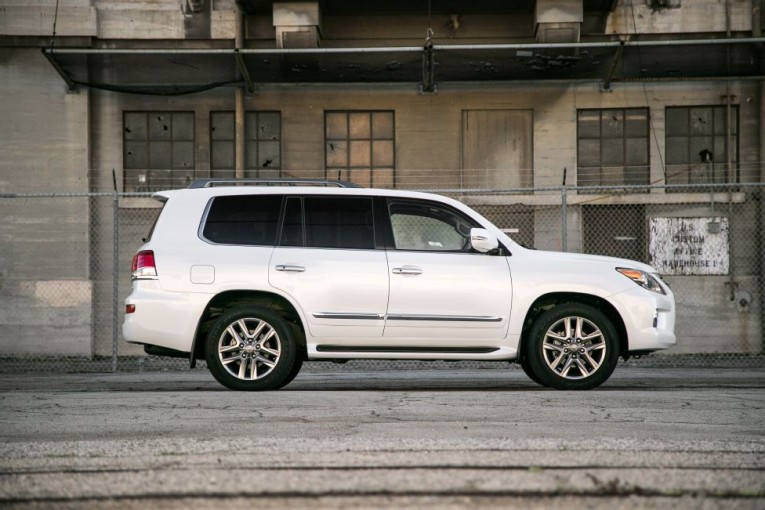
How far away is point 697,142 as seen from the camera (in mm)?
19766

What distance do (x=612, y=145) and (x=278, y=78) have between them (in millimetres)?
6206

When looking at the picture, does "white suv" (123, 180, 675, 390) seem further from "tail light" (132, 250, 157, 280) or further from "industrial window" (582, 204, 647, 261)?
"industrial window" (582, 204, 647, 261)

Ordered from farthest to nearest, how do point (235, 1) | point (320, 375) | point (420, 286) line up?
point (235, 1) → point (320, 375) → point (420, 286)

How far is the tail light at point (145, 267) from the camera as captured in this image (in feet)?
30.2

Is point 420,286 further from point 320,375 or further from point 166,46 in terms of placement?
point 166,46

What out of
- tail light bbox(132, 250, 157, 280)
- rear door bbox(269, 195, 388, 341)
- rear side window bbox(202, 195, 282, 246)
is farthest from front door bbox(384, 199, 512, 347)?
tail light bbox(132, 250, 157, 280)

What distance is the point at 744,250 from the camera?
1920 centimetres

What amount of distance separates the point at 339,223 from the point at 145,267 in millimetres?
1722

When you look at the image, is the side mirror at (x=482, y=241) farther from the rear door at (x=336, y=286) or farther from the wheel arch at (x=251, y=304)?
the wheel arch at (x=251, y=304)

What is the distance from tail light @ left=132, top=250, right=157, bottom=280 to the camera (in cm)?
922

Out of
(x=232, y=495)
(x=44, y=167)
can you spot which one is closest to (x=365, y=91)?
(x=44, y=167)

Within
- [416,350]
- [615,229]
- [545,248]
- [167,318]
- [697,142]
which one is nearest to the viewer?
[167,318]

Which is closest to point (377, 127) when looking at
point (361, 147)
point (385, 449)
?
point (361, 147)

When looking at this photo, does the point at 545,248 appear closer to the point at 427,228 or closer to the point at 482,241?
the point at 427,228
